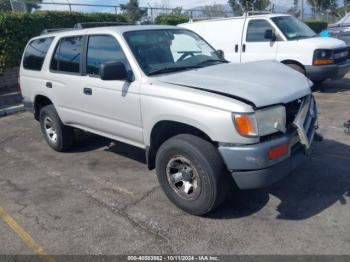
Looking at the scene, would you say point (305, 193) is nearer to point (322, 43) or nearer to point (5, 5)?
point (322, 43)

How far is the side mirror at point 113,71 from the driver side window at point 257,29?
6.00 m

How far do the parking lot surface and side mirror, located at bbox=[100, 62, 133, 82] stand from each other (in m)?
1.38

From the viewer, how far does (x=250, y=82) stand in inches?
138

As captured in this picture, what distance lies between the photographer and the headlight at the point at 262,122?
307cm

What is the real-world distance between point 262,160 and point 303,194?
1.14m

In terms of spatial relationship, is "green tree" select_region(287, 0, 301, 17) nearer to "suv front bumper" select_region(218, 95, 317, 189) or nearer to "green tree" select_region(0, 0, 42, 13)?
"green tree" select_region(0, 0, 42, 13)

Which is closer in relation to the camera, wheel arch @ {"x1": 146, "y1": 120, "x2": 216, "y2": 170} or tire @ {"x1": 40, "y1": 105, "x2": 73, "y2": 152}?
wheel arch @ {"x1": 146, "y1": 120, "x2": 216, "y2": 170}

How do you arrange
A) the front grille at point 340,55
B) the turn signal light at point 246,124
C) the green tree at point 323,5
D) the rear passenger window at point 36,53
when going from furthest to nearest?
1. the green tree at point 323,5
2. the front grille at point 340,55
3. the rear passenger window at point 36,53
4. the turn signal light at point 246,124

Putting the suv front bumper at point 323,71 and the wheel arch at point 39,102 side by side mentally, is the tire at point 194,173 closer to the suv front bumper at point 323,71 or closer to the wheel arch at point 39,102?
the wheel arch at point 39,102

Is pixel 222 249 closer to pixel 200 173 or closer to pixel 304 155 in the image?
pixel 200 173

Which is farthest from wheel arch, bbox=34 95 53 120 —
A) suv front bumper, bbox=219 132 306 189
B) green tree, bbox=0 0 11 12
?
green tree, bbox=0 0 11 12

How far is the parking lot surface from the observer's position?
3.19 meters

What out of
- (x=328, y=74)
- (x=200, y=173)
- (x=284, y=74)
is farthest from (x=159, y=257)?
(x=328, y=74)

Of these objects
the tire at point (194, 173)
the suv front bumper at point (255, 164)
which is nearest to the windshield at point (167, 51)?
the tire at point (194, 173)
